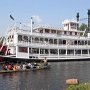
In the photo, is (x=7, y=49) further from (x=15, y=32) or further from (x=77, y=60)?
(x=77, y=60)

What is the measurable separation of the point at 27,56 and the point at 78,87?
47144 millimetres

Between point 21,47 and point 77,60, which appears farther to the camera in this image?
point 77,60

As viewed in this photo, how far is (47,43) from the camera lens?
68.6 m

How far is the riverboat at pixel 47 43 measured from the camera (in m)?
63.8

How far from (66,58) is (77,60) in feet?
12.3

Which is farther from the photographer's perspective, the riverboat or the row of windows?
the row of windows

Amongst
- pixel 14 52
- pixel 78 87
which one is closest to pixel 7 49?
pixel 14 52

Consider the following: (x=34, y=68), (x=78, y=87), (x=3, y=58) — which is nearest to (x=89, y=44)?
(x=3, y=58)

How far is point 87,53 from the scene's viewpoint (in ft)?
250

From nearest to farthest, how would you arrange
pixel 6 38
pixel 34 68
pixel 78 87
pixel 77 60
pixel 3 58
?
pixel 78 87 < pixel 34 68 < pixel 3 58 < pixel 6 38 < pixel 77 60

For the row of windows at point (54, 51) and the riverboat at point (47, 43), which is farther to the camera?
the row of windows at point (54, 51)

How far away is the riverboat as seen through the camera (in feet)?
209

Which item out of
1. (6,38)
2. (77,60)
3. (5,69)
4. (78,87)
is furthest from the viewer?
(77,60)

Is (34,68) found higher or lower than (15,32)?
lower
